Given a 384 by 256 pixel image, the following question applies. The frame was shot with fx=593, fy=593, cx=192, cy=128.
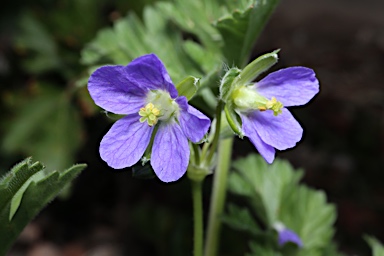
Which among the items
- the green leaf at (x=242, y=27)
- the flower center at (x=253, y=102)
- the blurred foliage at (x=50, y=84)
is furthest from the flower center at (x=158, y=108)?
the blurred foliage at (x=50, y=84)

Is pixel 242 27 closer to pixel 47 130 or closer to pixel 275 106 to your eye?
pixel 275 106

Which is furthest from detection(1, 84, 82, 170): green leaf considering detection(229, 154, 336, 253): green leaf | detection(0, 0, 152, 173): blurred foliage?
detection(229, 154, 336, 253): green leaf

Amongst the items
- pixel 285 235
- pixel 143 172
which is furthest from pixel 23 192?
pixel 285 235

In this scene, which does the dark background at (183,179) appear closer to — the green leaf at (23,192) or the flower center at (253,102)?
the green leaf at (23,192)

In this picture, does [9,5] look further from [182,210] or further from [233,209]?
[233,209]

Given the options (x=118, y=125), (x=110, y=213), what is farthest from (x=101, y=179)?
(x=118, y=125)

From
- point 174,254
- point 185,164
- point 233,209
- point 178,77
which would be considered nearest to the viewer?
point 185,164

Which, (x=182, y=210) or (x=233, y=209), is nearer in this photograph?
(x=233, y=209)
